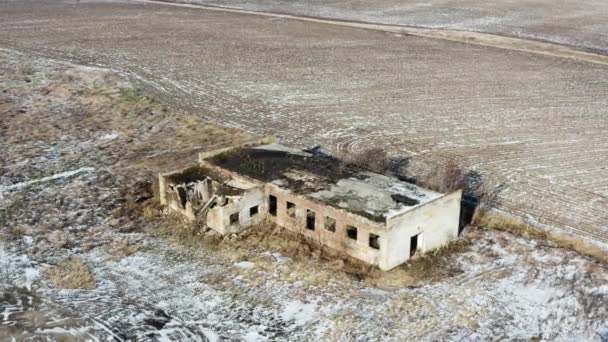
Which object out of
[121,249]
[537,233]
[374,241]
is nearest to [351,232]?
[374,241]

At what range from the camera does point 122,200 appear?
20.3 metres

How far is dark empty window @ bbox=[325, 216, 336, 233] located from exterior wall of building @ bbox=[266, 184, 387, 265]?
0.02m

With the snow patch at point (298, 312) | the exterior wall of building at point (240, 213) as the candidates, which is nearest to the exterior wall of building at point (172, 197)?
the exterior wall of building at point (240, 213)

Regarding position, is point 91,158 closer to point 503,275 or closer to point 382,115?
point 382,115

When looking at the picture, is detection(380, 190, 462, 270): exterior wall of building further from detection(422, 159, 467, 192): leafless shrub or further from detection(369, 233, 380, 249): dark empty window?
detection(422, 159, 467, 192): leafless shrub

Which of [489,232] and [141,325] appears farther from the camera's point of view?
[489,232]

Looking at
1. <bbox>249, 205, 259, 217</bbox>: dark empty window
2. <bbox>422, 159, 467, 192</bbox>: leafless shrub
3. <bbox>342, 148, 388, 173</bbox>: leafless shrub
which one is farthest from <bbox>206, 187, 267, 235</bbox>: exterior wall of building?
<bbox>422, 159, 467, 192</bbox>: leafless shrub

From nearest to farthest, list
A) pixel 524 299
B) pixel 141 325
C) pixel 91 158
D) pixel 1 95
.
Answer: pixel 141 325 < pixel 524 299 < pixel 91 158 < pixel 1 95

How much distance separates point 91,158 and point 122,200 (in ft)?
13.1

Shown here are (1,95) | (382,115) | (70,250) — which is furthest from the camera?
(1,95)

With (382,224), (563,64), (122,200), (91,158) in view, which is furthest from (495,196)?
(563,64)

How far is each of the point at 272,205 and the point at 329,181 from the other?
5.22ft

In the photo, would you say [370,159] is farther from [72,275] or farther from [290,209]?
[72,275]

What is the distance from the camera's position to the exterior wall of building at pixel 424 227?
16.0 m
